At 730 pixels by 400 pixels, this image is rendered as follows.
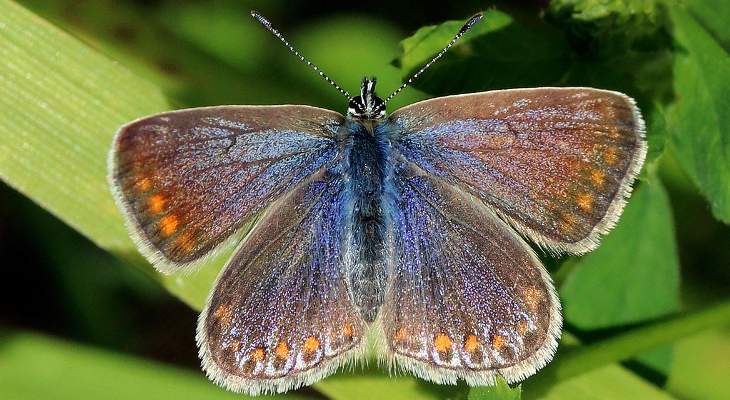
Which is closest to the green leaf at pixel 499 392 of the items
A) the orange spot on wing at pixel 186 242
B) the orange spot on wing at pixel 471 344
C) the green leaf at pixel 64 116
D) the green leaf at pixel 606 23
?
the orange spot on wing at pixel 471 344

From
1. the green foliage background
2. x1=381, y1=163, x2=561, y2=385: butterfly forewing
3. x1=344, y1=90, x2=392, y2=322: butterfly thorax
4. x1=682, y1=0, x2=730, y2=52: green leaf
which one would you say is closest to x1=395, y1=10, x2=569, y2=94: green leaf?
the green foliage background

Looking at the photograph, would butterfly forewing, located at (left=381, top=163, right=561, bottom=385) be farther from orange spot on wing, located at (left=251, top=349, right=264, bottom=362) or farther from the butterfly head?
orange spot on wing, located at (left=251, top=349, right=264, bottom=362)

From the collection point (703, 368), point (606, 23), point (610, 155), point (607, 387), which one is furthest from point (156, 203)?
point (703, 368)

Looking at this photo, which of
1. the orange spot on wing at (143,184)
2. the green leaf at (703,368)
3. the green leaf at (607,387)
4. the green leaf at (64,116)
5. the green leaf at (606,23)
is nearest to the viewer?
the orange spot on wing at (143,184)

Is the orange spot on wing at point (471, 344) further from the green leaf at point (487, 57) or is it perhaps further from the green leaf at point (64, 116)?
the green leaf at point (64, 116)

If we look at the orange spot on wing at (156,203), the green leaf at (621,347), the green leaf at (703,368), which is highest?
the orange spot on wing at (156,203)

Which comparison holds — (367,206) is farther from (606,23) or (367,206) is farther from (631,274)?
(631,274)

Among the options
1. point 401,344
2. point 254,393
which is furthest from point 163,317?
point 401,344
